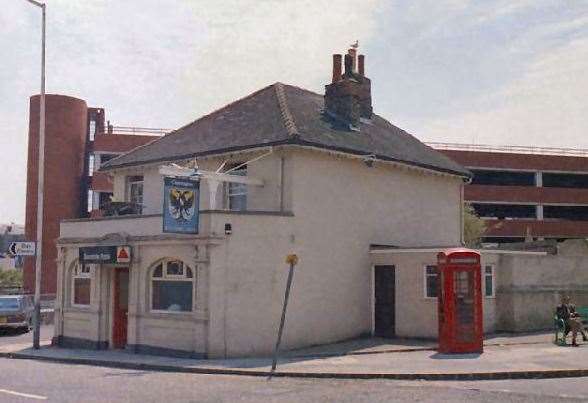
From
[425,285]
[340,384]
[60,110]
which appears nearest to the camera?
[340,384]

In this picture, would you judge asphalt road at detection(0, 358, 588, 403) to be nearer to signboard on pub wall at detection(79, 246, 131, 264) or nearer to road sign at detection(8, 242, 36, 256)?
signboard on pub wall at detection(79, 246, 131, 264)

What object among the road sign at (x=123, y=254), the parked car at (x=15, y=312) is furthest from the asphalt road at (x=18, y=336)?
the road sign at (x=123, y=254)

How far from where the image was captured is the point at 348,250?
74.4 feet

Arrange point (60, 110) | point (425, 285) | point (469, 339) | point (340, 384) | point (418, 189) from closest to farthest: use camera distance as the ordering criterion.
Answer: point (340, 384), point (469, 339), point (425, 285), point (418, 189), point (60, 110)

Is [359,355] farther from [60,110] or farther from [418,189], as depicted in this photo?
[60,110]

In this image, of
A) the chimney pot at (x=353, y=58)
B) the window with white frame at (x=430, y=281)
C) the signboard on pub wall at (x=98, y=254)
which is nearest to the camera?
the signboard on pub wall at (x=98, y=254)

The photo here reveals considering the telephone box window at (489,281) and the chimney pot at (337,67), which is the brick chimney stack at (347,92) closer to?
the chimney pot at (337,67)

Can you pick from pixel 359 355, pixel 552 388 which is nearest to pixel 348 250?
pixel 359 355

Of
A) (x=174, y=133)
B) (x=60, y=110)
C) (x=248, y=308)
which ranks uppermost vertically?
(x=60, y=110)

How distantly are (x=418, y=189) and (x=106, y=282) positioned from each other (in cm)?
1115

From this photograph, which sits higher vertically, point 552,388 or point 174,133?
point 174,133

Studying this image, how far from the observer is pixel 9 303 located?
99.8 ft

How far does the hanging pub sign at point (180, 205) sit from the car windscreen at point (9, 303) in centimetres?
1476

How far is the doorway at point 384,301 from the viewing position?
22.9 m
